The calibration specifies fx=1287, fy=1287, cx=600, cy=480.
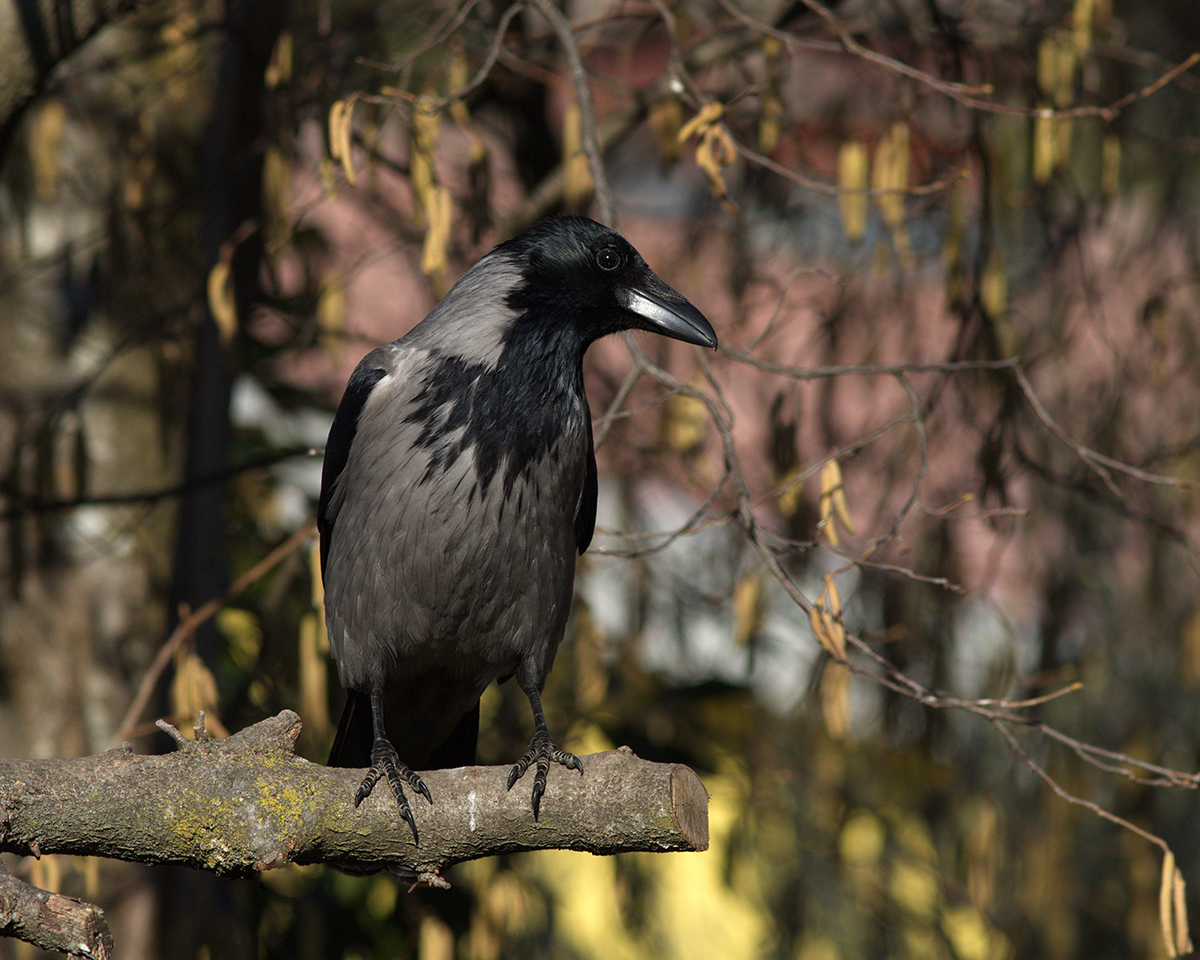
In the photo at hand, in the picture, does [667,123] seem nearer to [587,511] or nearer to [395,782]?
[587,511]

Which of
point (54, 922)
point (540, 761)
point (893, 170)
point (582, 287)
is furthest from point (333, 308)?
point (54, 922)

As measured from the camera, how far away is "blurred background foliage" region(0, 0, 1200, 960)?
4133 mm

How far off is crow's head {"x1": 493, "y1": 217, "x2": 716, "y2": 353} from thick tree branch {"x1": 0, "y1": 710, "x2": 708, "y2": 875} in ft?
4.13

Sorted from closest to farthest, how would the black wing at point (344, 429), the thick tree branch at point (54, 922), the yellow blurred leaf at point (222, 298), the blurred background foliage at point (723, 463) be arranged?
the thick tree branch at point (54, 922) → the black wing at point (344, 429) → the yellow blurred leaf at point (222, 298) → the blurred background foliage at point (723, 463)

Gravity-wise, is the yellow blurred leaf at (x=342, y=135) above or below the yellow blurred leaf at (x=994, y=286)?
above

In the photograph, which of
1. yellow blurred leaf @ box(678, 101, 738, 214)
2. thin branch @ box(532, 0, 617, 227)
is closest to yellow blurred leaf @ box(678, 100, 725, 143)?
yellow blurred leaf @ box(678, 101, 738, 214)

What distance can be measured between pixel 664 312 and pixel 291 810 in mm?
1597

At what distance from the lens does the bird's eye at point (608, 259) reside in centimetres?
338

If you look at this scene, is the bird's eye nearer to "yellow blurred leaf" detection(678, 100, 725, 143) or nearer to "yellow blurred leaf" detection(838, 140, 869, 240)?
"yellow blurred leaf" detection(678, 100, 725, 143)

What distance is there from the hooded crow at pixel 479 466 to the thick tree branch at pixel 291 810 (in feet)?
1.92

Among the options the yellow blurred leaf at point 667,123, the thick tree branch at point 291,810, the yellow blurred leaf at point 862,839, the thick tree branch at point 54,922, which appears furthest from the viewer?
the yellow blurred leaf at point 862,839

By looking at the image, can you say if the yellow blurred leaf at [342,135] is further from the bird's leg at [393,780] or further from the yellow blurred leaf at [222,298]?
the bird's leg at [393,780]

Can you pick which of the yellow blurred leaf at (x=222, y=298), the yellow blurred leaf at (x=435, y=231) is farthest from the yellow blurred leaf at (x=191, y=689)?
the yellow blurred leaf at (x=435, y=231)

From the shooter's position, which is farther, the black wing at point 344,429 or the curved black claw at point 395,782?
the black wing at point 344,429
